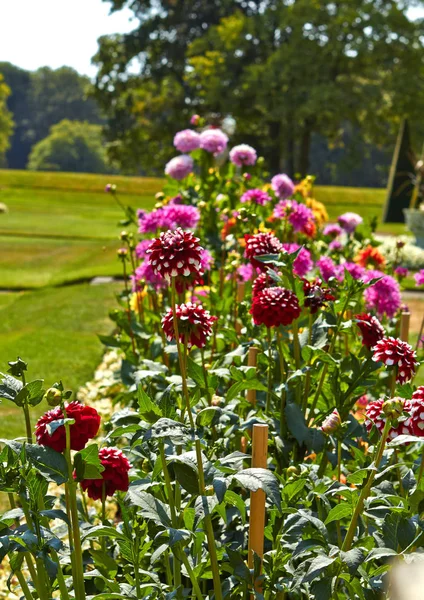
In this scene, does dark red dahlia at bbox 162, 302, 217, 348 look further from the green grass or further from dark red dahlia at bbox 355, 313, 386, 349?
the green grass

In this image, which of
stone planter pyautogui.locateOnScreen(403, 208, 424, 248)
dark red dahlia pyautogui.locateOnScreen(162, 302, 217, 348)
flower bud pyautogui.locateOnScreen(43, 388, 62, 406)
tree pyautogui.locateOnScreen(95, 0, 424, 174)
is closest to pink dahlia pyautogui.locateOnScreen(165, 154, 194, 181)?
dark red dahlia pyautogui.locateOnScreen(162, 302, 217, 348)

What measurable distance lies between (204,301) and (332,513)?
1780mm

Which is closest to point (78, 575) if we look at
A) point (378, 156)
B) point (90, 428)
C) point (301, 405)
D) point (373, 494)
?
point (90, 428)

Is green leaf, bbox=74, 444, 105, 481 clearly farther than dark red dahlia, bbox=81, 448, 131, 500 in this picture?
No

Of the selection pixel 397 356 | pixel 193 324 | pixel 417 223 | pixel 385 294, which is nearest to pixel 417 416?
pixel 397 356

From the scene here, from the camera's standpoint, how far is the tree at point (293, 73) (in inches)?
854

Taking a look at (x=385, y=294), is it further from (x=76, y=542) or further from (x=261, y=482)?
(x=76, y=542)

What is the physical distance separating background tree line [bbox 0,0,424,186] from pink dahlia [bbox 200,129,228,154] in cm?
1650

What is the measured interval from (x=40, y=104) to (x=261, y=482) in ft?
268

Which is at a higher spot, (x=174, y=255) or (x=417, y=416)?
(x=174, y=255)

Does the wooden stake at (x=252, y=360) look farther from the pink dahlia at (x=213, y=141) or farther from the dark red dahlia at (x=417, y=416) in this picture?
the pink dahlia at (x=213, y=141)

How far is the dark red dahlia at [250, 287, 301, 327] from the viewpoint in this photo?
200 cm

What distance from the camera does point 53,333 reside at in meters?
6.39

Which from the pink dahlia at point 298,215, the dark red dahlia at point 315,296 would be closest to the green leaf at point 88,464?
the dark red dahlia at point 315,296
